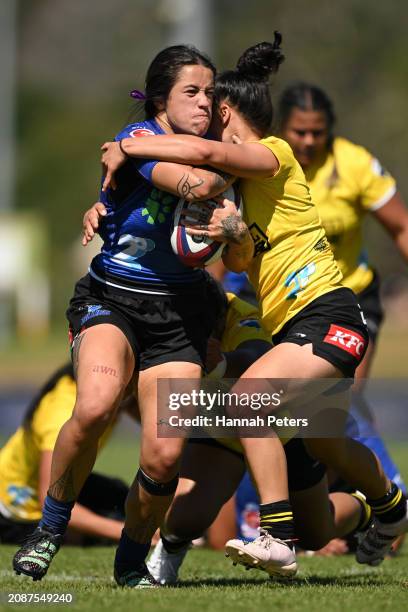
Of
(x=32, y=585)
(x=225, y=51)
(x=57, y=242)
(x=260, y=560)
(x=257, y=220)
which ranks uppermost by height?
(x=257, y=220)

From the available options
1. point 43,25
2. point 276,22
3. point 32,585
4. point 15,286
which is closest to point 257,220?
point 32,585

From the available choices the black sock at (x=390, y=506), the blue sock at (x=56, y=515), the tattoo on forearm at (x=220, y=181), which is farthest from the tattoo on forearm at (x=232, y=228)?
the black sock at (x=390, y=506)

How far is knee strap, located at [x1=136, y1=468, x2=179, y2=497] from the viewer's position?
17.1ft

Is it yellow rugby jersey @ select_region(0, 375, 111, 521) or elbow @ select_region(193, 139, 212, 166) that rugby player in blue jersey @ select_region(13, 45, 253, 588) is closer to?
elbow @ select_region(193, 139, 212, 166)

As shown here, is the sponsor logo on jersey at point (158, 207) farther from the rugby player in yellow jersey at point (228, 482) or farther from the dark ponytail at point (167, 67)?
the rugby player in yellow jersey at point (228, 482)

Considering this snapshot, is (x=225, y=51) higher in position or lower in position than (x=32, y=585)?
lower

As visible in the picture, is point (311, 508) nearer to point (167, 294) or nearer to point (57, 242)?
point (167, 294)

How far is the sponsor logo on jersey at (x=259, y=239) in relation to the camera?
5.43m

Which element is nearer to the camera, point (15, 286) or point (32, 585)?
point (32, 585)

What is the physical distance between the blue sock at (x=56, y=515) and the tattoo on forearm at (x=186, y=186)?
4.54 feet

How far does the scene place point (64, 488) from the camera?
5.21 m

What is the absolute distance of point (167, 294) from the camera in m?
5.36

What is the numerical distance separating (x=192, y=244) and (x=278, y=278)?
0.43 metres

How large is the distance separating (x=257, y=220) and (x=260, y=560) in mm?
1486
